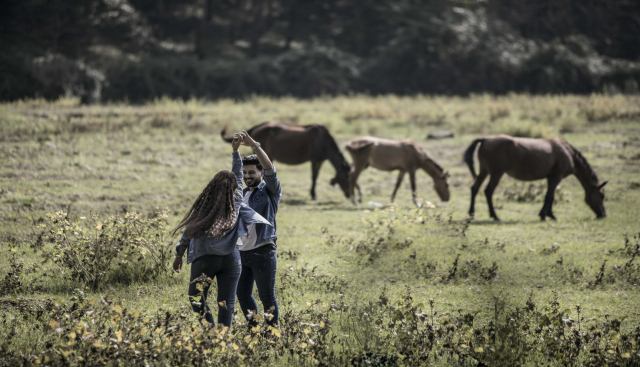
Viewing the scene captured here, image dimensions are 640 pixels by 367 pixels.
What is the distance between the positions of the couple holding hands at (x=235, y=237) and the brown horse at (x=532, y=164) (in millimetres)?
9989

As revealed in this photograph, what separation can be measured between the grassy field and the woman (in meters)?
0.38

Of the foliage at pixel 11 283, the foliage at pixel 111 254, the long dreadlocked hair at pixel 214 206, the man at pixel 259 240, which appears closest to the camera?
the long dreadlocked hair at pixel 214 206

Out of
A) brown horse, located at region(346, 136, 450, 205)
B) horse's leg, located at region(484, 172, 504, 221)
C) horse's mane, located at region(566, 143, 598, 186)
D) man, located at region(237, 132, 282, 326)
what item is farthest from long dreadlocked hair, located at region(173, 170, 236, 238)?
brown horse, located at region(346, 136, 450, 205)

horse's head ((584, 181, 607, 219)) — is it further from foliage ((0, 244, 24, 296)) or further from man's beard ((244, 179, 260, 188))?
foliage ((0, 244, 24, 296))

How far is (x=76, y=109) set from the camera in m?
30.3

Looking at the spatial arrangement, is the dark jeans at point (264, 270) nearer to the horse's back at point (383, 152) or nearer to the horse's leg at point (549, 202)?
the horse's leg at point (549, 202)

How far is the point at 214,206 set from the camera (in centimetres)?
740

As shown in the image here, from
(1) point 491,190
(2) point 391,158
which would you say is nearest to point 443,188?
(2) point 391,158

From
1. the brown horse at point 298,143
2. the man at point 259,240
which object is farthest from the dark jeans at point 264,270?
the brown horse at point 298,143

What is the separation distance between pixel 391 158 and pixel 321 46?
38144 millimetres

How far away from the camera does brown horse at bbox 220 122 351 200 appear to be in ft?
67.9

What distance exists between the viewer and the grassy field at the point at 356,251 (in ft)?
24.8

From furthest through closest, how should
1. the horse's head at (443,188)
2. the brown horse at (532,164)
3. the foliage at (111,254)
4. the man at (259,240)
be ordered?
1. the horse's head at (443,188)
2. the brown horse at (532,164)
3. the foliage at (111,254)
4. the man at (259,240)

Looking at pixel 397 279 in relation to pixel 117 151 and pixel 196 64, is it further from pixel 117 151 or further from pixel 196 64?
pixel 196 64
